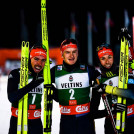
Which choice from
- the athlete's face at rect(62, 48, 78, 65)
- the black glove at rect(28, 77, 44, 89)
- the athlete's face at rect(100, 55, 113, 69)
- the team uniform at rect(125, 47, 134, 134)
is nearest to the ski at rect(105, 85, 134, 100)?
the team uniform at rect(125, 47, 134, 134)

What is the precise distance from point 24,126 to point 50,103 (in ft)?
1.57

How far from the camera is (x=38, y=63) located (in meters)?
3.14

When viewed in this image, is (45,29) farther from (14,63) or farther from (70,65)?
(14,63)

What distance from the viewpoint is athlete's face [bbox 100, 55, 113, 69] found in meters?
3.27

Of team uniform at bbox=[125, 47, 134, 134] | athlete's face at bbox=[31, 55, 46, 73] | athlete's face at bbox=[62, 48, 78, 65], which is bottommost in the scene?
team uniform at bbox=[125, 47, 134, 134]

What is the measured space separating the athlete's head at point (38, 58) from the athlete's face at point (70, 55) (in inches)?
13.1

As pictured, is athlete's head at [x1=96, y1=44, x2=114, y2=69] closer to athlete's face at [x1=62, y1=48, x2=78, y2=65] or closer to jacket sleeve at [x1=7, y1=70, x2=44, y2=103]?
athlete's face at [x1=62, y1=48, x2=78, y2=65]

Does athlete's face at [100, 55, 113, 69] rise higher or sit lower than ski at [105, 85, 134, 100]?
higher

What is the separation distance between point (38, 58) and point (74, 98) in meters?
0.81

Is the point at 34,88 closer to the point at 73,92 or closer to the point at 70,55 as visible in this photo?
the point at 73,92

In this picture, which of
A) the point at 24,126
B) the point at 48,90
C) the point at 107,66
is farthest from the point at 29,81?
the point at 107,66

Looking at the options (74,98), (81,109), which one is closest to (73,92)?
(74,98)

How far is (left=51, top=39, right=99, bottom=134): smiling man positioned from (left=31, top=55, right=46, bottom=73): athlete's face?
11.1 inches

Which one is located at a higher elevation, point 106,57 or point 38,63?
point 106,57
